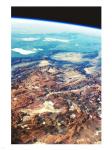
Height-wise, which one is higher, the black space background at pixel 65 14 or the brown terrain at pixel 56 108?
the black space background at pixel 65 14

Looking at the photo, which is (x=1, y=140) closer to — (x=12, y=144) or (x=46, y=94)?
(x=12, y=144)

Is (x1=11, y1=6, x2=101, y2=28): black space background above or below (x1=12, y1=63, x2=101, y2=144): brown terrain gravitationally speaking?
above

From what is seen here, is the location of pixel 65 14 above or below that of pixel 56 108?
above
